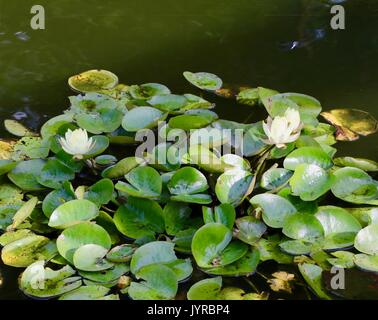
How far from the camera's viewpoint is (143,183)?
1642mm

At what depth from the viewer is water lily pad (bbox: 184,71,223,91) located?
7.27 feet

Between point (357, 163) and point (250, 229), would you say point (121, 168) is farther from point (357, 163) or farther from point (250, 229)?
point (357, 163)

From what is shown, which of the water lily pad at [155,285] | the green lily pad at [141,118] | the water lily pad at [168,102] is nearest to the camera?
the water lily pad at [155,285]

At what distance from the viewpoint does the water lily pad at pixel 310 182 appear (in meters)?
1.60

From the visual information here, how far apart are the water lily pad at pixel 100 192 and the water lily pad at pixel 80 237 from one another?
12cm

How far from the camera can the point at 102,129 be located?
192 cm

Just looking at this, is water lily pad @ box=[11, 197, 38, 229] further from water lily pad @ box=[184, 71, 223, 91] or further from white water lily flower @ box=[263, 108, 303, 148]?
water lily pad @ box=[184, 71, 223, 91]

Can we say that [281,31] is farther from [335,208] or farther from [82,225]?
[82,225]

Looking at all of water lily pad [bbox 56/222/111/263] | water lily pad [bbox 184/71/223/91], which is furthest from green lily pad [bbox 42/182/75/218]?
water lily pad [bbox 184/71/223/91]

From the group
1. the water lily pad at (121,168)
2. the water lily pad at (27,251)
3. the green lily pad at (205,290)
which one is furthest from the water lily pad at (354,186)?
the water lily pad at (27,251)

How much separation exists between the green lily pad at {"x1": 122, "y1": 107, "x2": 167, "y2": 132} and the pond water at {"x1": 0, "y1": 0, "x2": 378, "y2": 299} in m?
0.29

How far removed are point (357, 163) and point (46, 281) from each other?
3.33 ft

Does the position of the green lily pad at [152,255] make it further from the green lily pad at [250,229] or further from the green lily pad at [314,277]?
the green lily pad at [314,277]
